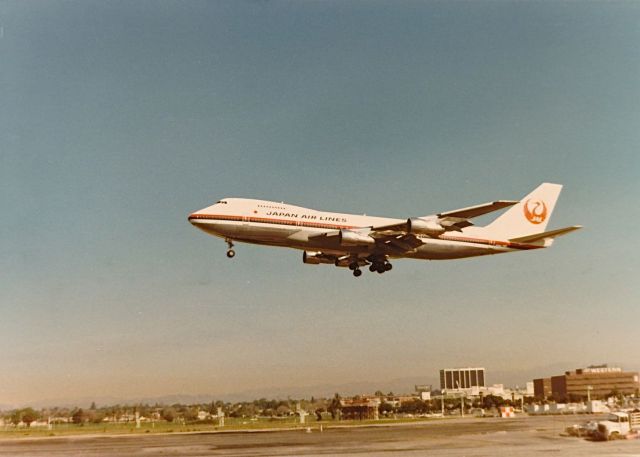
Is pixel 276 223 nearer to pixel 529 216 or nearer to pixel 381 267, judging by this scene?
pixel 381 267

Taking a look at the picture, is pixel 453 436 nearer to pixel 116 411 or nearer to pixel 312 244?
pixel 312 244

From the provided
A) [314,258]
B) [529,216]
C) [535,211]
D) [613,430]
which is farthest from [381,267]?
[613,430]

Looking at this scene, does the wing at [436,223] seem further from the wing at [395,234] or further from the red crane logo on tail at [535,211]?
the red crane logo on tail at [535,211]

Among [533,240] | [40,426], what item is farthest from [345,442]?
[40,426]

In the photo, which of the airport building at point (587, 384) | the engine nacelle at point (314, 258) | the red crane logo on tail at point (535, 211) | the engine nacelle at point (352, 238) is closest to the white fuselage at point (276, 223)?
the engine nacelle at point (352, 238)

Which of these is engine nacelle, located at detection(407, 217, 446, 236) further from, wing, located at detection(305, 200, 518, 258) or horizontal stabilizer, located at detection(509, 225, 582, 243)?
horizontal stabilizer, located at detection(509, 225, 582, 243)

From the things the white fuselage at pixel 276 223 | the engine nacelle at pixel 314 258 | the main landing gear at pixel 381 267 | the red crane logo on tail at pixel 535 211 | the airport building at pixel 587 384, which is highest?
the red crane logo on tail at pixel 535 211

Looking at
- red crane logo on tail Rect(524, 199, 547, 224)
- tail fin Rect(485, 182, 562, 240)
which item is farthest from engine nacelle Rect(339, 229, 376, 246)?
red crane logo on tail Rect(524, 199, 547, 224)
